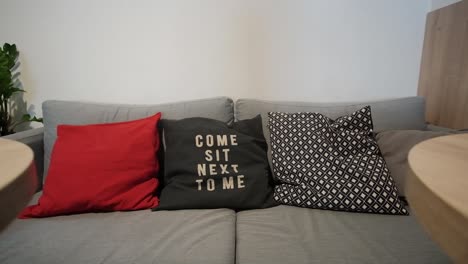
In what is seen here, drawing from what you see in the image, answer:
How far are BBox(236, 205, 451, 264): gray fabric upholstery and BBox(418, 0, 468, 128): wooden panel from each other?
72 cm

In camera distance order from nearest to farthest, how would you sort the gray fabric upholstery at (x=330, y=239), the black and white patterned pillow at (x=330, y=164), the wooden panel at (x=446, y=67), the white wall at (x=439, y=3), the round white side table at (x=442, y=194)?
the round white side table at (x=442, y=194), the gray fabric upholstery at (x=330, y=239), the black and white patterned pillow at (x=330, y=164), the wooden panel at (x=446, y=67), the white wall at (x=439, y=3)

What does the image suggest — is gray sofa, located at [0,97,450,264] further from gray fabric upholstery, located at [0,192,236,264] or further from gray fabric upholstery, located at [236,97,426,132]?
gray fabric upholstery, located at [236,97,426,132]

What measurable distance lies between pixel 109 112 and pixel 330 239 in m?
1.12

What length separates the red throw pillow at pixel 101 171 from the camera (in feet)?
3.14

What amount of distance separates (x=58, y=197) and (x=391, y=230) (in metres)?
1.20

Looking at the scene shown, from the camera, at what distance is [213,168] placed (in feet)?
3.45

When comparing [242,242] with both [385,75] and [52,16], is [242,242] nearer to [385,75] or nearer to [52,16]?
[385,75]

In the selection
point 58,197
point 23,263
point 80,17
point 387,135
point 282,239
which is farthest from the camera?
point 80,17

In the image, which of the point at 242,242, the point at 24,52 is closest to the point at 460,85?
the point at 242,242

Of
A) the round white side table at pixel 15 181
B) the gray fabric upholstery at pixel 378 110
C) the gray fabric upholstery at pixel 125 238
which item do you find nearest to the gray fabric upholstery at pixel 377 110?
the gray fabric upholstery at pixel 378 110

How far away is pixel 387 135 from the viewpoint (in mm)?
1112

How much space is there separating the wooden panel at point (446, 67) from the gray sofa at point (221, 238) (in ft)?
2.34

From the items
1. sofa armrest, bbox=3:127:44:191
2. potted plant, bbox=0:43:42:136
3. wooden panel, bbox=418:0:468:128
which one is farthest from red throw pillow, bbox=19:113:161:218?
wooden panel, bbox=418:0:468:128

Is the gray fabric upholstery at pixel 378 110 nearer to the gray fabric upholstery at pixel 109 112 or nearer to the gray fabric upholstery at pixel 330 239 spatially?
the gray fabric upholstery at pixel 109 112
